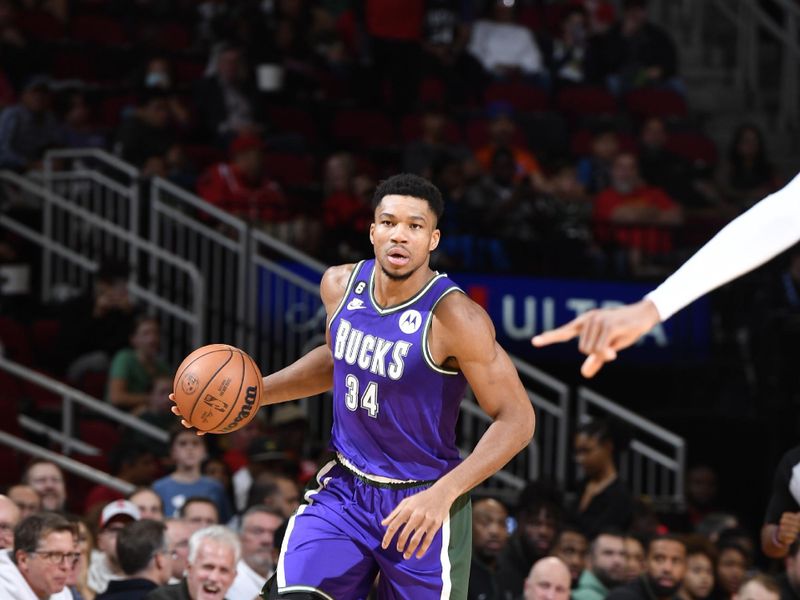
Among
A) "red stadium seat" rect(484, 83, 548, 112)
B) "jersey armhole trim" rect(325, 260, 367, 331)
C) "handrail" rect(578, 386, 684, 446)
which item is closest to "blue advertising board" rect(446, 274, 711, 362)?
"handrail" rect(578, 386, 684, 446)

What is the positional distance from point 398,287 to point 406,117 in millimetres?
9277

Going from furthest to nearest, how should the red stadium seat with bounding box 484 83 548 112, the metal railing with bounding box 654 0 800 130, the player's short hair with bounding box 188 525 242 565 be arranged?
the metal railing with bounding box 654 0 800 130, the red stadium seat with bounding box 484 83 548 112, the player's short hair with bounding box 188 525 242 565

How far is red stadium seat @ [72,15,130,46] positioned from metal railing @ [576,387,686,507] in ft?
19.1

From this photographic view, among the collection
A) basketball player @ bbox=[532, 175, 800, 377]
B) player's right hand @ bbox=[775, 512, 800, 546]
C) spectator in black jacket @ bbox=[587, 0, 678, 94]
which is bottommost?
Answer: player's right hand @ bbox=[775, 512, 800, 546]

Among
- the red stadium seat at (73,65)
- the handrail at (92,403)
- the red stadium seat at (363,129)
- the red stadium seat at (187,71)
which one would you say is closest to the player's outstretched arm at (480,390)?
the handrail at (92,403)

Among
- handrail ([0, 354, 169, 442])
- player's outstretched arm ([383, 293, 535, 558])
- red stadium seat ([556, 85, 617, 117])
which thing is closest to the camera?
player's outstretched arm ([383, 293, 535, 558])

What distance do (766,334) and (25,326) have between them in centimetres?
557

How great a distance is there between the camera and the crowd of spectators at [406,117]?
12.6 metres

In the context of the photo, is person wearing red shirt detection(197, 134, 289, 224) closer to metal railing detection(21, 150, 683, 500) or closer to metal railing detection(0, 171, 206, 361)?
metal railing detection(21, 150, 683, 500)

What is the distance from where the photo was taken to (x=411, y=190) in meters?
5.67

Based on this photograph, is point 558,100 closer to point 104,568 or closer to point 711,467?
point 711,467

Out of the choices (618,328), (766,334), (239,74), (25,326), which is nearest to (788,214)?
(618,328)

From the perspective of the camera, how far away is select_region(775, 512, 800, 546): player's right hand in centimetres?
703

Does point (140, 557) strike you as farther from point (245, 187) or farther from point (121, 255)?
point (245, 187)
